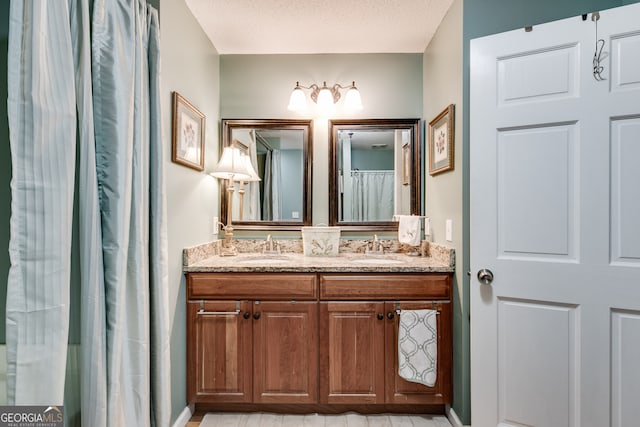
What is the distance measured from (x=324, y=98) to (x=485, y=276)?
1.64m

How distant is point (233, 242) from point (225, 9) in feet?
5.10

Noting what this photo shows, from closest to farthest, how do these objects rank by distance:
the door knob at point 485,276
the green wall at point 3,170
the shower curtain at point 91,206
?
the shower curtain at point 91,206 < the green wall at point 3,170 < the door knob at point 485,276

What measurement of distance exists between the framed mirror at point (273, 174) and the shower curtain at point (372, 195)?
14.4 inches

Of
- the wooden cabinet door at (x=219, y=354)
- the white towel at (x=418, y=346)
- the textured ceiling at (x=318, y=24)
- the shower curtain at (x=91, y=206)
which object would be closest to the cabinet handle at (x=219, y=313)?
the wooden cabinet door at (x=219, y=354)

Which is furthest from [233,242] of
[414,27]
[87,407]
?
[414,27]

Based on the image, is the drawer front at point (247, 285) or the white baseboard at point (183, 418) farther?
the drawer front at point (247, 285)

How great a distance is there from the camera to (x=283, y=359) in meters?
1.89

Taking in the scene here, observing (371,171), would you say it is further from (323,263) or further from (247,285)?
(247,285)

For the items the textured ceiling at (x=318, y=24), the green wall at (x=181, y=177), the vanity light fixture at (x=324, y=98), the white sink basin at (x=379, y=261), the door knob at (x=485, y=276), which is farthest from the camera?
the vanity light fixture at (x=324, y=98)

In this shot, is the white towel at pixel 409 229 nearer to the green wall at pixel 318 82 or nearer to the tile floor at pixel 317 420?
the green wall at pixel 318 82

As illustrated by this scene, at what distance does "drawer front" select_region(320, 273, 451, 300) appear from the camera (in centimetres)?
189

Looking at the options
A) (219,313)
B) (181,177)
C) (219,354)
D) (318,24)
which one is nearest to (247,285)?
(219,313)

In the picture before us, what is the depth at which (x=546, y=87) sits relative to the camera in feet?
4.68

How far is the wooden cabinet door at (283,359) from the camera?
74.1 inches
